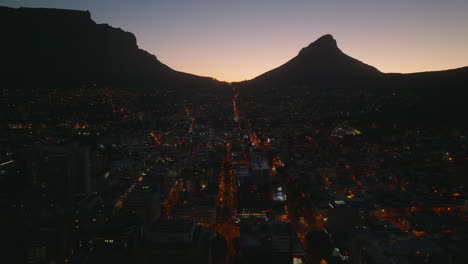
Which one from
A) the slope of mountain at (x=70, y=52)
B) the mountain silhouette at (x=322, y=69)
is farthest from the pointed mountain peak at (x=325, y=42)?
the slope of mountain at (x=70, y=52)

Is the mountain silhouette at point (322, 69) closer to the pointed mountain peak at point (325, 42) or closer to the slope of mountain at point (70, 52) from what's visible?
the pointed mountain peak at point (325, 42)

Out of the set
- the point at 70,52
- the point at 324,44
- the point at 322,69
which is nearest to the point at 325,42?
the point at 324,44

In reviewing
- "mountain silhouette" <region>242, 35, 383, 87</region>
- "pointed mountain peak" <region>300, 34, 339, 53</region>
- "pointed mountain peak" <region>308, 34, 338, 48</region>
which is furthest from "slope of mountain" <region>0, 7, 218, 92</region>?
"pointed mountain peak" <region>308, 34, 338, 48</region>

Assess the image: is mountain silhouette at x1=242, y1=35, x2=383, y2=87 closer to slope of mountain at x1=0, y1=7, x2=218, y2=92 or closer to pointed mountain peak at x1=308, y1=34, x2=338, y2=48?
pointed mountain peak at x1=308, y1=34, x2=338, y2=48

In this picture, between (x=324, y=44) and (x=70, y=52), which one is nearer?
(x=70, y=52)

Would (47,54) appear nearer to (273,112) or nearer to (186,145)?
(186,145)

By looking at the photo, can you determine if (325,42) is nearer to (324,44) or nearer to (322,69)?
(324,44)
